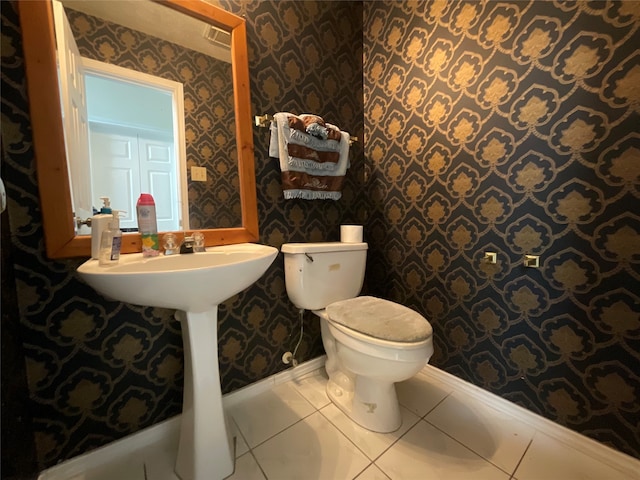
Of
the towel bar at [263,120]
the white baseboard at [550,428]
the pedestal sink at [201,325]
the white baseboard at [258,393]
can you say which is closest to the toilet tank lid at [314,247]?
the pedestal sink at [201,325]

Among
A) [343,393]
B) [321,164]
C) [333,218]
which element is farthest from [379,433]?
[321,164]

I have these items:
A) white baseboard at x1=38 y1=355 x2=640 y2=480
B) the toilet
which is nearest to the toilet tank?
the toilet

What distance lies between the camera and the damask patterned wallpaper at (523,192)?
2.78 ft

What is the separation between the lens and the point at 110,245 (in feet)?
2.53

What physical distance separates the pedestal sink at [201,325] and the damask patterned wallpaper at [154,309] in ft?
0.75

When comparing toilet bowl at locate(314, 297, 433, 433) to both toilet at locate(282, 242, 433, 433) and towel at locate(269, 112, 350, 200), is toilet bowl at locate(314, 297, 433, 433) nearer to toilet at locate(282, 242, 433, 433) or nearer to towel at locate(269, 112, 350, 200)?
toilet at locate(282, 242, 433, 433)

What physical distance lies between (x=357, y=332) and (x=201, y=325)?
1.82 ft

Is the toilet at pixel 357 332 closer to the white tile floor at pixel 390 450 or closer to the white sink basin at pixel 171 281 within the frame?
the white tile floor at pixel 390 450

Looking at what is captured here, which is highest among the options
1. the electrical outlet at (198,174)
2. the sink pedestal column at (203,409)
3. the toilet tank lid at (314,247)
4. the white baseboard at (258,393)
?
the electrical outlet at (198,174)

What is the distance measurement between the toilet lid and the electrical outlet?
0.80 m

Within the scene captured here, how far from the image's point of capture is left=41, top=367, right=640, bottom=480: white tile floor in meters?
0.87

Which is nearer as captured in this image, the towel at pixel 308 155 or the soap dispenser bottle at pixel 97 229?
the soap dispenser bottle at pixel 97 229

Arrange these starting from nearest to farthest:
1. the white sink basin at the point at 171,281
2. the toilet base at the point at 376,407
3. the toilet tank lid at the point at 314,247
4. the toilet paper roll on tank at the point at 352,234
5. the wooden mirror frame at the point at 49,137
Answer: the white sink basin at the point at 171,281 < the wooden mirror frame at the point at 49,137 < the toilet base at the point at 376,407 < the toilet tank lid at the point at 314,247 < the toilet paper roll on tank at the point at 352,234

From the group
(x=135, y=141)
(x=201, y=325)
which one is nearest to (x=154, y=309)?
(x=201, y=325)
